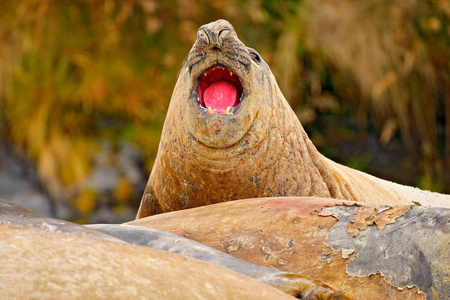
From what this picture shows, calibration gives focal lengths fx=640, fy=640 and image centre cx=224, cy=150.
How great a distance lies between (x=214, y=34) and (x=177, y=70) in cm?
553

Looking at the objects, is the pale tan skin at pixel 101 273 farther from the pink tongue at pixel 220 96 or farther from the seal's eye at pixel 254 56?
the seal's eye at pixel 254 56

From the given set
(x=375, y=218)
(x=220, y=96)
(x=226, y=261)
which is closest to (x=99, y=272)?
(x=226, y=261)

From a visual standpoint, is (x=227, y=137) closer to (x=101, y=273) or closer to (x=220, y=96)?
(x=220, y=96)

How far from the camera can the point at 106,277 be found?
5.32ft

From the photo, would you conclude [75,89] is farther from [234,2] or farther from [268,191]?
[268,191]

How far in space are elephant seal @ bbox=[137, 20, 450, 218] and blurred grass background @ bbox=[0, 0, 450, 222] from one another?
189 inches

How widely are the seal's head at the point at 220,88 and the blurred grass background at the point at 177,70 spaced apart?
5.04 meters

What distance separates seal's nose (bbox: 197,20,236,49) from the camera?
322 cm

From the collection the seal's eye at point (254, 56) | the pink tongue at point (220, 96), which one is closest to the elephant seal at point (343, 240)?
the pink tongue at point (220, 96)

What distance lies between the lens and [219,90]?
3.48 meters

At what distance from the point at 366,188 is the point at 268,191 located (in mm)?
1005

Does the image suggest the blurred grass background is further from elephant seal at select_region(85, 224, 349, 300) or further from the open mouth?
elephant seal at select_region(85, 224, 349, 300)

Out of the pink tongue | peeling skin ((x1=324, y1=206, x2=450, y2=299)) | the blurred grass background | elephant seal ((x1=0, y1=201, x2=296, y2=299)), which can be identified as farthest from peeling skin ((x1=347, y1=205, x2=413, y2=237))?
the blurred grass background

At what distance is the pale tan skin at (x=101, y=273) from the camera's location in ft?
5.11
